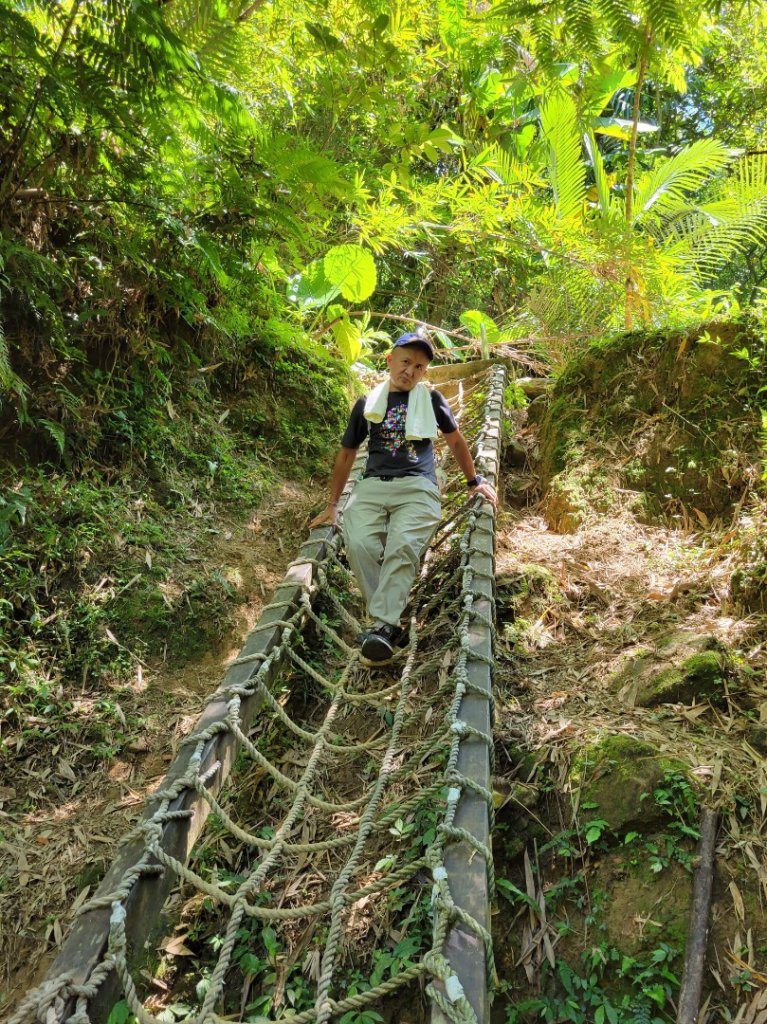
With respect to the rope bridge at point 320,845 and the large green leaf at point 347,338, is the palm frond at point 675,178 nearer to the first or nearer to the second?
the large green leaf at point 347,338

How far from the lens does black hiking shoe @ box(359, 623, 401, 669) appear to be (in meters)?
2.13

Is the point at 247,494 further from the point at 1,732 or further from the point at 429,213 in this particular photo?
the point at 429,213

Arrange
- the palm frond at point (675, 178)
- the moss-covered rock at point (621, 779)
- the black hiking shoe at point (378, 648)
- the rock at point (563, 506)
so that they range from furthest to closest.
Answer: the palm frond at point (675, 178) → the rock at point (563, 506) → the black hiking shoe at point (378, 648) → the moss-covered rock at point (621, 779)

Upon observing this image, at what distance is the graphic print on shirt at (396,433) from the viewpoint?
2605mm

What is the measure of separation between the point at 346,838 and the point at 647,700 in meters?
0.94

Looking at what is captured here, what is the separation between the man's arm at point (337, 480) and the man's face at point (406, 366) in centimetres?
34

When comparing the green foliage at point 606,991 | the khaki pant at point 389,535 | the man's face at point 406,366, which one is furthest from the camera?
the man's face at point 406,366

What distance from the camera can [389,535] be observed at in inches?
93.7

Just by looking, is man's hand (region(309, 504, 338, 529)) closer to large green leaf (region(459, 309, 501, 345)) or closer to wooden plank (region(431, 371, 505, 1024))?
wooden plank (region(431, 371, 505, 1024))

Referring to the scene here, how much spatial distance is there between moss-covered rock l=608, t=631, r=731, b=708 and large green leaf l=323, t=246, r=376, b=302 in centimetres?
304

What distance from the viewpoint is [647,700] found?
1.80 meters

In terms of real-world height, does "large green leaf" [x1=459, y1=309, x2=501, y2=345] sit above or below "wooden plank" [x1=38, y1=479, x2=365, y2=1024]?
above

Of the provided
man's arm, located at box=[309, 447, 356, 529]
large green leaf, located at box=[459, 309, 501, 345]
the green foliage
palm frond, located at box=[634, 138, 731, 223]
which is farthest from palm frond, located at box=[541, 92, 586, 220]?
the green foliage

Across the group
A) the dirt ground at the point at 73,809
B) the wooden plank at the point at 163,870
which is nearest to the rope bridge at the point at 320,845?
the wooden plank at the point at 163,870
